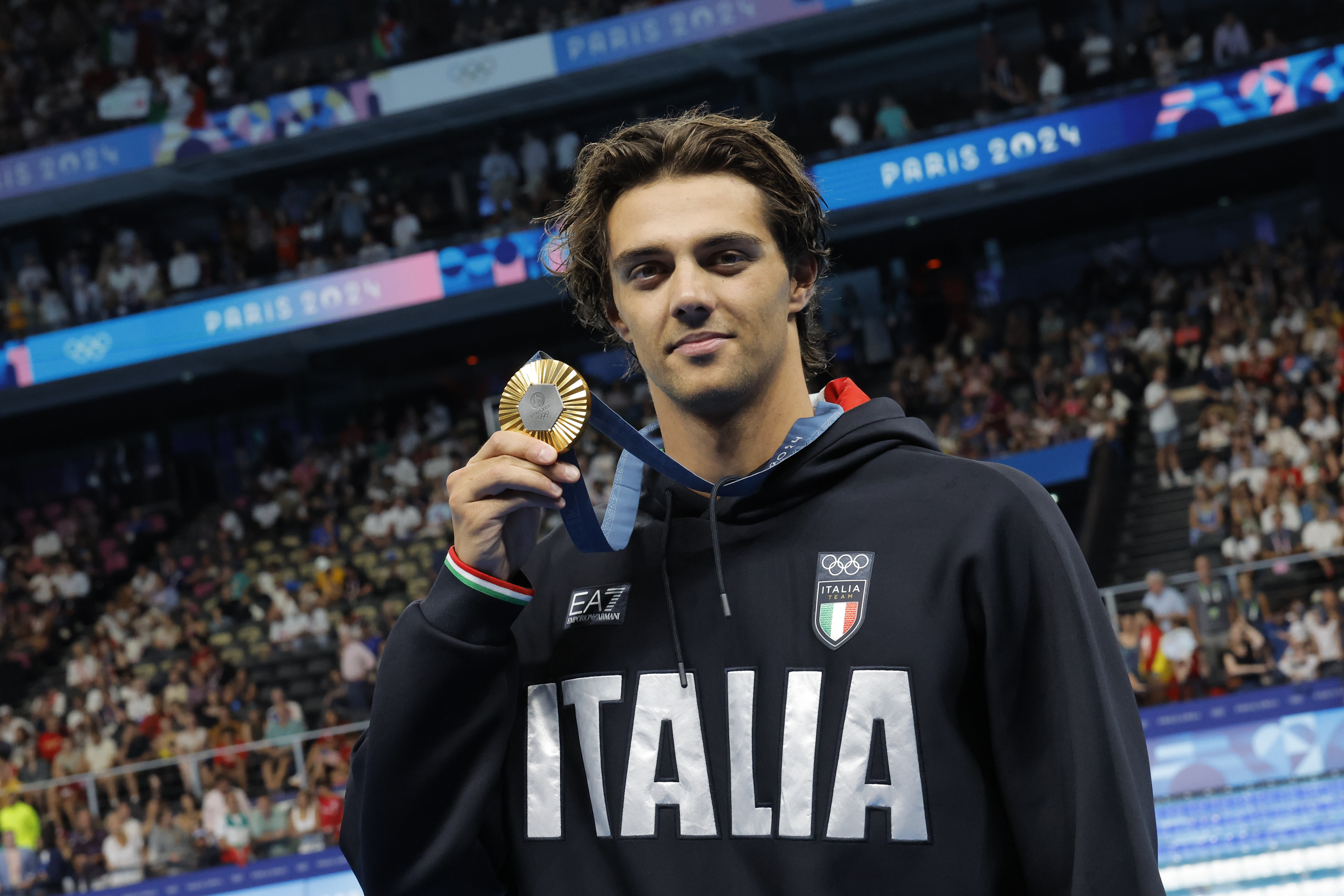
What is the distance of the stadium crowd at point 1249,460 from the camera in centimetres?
839

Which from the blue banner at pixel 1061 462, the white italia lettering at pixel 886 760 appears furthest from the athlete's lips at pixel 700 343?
the blue banner at pixel 1061 462

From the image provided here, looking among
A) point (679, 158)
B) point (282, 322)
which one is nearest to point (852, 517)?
point (679, 158)

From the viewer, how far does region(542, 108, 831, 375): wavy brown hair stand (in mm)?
1671

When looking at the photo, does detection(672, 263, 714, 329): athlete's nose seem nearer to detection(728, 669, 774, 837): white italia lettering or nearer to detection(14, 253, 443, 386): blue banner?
detection(728, 669, 774, 837): white italia lettering

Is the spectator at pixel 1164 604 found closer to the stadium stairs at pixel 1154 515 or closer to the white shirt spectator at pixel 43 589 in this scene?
the stadium stairs at pixel 1154 515

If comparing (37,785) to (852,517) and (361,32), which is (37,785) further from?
(361,32)

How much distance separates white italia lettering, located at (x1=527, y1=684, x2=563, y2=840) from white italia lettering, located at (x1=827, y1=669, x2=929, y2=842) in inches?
14.8

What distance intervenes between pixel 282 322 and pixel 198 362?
2301mm

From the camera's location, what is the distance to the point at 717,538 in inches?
64.8

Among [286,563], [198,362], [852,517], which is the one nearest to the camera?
[852,517]

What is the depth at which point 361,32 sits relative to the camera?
784 inches

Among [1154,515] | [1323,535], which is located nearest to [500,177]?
[1154,515]

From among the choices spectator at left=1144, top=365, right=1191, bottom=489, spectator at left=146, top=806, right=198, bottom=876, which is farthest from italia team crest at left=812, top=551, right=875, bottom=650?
spectator at left=1144, top=365, right=1191, bottom=489

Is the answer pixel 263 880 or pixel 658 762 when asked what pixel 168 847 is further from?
pixel 658 762
